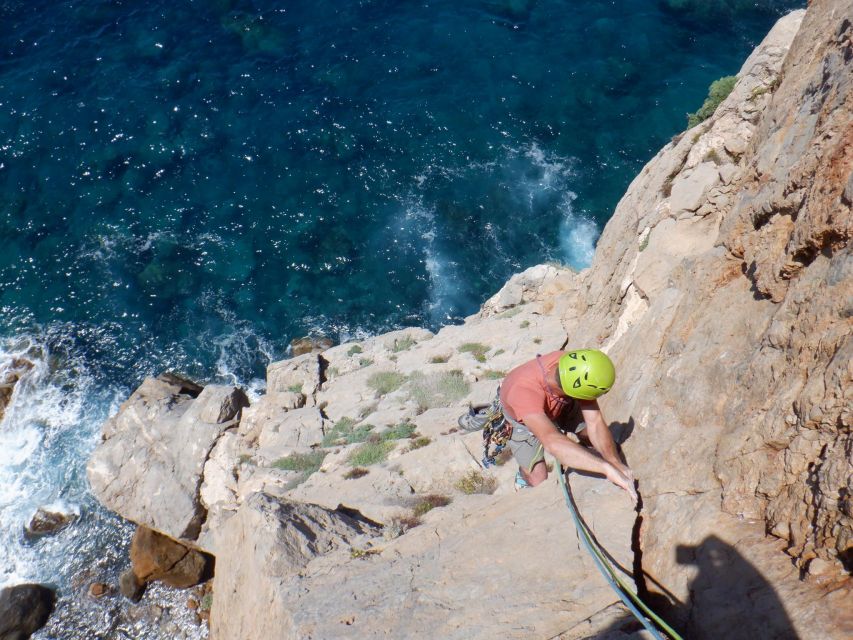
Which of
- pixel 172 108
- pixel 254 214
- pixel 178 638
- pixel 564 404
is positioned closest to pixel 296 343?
pixel 254 214

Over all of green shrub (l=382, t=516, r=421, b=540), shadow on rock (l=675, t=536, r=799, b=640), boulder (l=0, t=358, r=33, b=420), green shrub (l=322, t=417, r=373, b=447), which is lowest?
boulder (l=0, t=358, r=33, b=420)

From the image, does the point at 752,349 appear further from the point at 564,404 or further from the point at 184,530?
the point at 184,530

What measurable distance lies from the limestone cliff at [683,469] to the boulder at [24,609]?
9139 millimetres

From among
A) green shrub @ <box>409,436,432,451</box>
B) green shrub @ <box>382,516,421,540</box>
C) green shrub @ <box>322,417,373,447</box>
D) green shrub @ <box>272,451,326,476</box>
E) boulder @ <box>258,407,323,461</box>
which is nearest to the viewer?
green shrub @ <box>382,516,421,540</box>

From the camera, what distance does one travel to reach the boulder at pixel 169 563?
19.4m

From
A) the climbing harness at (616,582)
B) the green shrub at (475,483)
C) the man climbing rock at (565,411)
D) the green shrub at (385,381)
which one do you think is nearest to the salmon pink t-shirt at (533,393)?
the man climbing rock at (565,411)

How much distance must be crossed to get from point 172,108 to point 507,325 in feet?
68.7

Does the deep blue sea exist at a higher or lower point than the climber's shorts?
lower

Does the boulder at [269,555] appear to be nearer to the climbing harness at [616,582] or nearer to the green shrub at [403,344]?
the climbing harness at [616,582]

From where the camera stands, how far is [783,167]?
10.0 m

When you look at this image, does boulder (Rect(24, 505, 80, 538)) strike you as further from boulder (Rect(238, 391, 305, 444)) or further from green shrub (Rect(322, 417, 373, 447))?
green shrub (Rect(322, 417, 373, 447))

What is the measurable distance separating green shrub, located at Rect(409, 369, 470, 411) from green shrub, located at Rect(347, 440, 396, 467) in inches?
83.1

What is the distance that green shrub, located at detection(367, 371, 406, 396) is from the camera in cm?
1903

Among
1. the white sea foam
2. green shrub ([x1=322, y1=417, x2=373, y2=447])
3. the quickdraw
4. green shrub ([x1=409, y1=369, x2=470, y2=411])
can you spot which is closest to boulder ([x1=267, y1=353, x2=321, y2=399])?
green shrub ([x1=322, y1=417, x2=373, y2=447])
